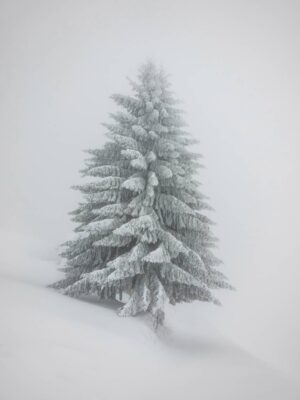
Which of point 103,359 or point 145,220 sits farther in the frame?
point 145,220

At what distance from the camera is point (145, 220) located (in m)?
13.6

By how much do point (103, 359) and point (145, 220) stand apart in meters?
5.08

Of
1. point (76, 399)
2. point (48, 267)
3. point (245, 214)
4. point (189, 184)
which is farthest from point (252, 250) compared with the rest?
point (76, 399)

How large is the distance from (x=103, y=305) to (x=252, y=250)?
65380 millimetres

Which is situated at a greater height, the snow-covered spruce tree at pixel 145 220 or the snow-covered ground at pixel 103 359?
the snow-covered spruce tree at pixel 145 220

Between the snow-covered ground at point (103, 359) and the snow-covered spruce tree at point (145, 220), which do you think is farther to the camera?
the snow-covered spruce tree at point (145, 220)

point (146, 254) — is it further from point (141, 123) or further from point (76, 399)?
point (76, 399)

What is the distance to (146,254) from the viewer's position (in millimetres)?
13883

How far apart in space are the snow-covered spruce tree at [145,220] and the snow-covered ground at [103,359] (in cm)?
120

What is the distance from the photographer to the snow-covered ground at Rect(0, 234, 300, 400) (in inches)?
332

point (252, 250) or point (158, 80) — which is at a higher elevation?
point (252, 250)

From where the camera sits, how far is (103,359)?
33.6ft

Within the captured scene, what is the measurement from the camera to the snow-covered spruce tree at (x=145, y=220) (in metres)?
13.7

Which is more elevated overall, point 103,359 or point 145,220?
point 145,220
